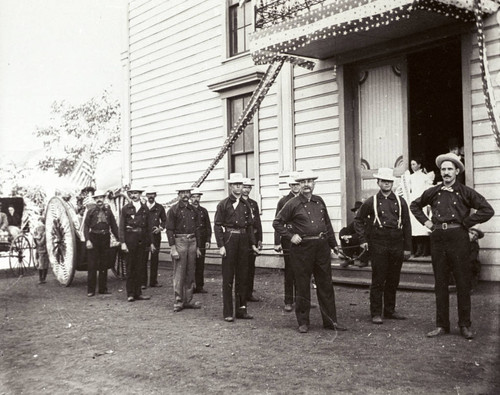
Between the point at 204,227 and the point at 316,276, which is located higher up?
the point at 204,227

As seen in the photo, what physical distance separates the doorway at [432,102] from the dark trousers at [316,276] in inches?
165

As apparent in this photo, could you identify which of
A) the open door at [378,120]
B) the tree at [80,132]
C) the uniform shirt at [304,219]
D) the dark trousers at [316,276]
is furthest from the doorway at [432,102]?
the tree at [80,132]

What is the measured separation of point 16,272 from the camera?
16.4 m

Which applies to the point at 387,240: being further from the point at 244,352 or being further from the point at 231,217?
the point at 244,352

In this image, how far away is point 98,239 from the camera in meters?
11.8

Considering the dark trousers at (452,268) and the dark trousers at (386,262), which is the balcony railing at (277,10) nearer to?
the dark trousers at (386,262)

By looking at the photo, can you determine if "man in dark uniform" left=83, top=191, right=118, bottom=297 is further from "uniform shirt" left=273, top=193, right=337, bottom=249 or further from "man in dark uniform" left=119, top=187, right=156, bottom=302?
"uniform shirt" left=273, top=193, right=337, bottom=249

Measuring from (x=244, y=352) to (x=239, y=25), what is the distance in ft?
32.3

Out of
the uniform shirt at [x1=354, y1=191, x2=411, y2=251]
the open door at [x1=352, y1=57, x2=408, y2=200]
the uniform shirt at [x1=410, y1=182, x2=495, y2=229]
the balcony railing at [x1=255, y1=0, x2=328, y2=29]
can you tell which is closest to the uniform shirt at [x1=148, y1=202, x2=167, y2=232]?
the open door at [x1=352, y1=57, x2=408, y2=200]

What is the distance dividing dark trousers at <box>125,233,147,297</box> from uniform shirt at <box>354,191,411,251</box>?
4481 mm

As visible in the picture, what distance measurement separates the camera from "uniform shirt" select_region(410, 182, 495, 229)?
6.78 m

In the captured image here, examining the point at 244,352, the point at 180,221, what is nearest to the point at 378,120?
the point at 180,221

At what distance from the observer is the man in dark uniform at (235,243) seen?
8.48m

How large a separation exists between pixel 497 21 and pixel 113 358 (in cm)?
756
